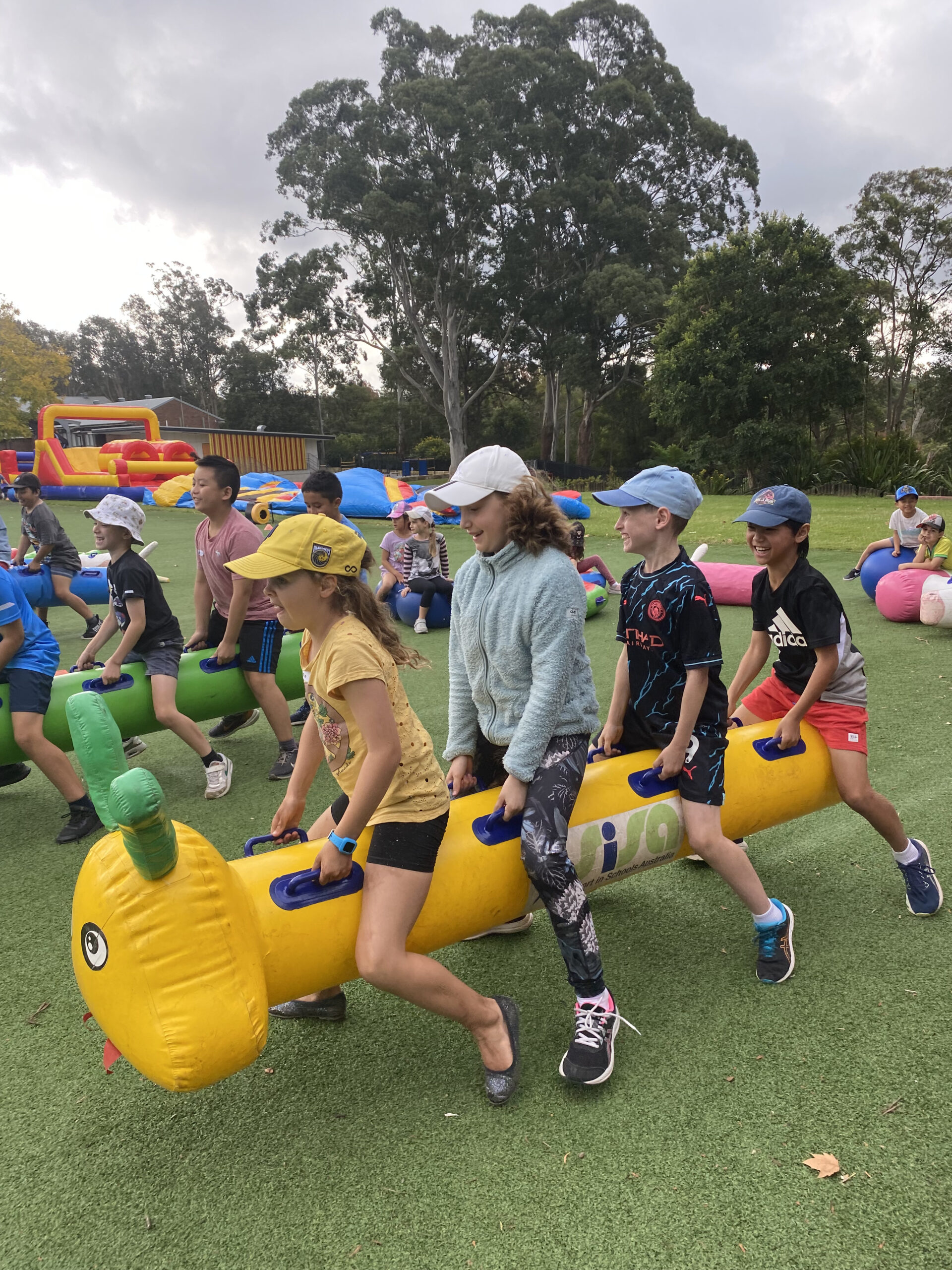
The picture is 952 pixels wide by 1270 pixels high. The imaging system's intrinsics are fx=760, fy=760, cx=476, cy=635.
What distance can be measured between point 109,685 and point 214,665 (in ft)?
2.11

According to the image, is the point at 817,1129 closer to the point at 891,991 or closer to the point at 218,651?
the point at 891,991

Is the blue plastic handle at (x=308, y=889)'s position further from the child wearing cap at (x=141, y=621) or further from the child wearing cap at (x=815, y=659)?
the child wearing cap at (x=141, y=621)

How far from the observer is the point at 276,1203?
211 centimetres

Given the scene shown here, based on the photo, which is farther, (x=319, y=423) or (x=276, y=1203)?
(x=319, y=423)

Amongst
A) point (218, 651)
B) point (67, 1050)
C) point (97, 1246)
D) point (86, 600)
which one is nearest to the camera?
point (97, 1246)

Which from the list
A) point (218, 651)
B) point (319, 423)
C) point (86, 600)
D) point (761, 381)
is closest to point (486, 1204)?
point (218, 651)

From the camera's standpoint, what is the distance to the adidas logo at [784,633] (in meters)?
3.10

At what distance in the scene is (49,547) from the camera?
886cm

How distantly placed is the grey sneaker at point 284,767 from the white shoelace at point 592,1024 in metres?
2.98

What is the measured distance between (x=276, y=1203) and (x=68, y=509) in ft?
84.9

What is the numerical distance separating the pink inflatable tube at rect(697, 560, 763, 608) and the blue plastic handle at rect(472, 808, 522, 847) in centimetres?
704

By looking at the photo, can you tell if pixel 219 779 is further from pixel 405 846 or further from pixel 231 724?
pixel 405 846

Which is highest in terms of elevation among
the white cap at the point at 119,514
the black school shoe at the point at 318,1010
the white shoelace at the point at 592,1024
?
the white cap at the point at 119,514

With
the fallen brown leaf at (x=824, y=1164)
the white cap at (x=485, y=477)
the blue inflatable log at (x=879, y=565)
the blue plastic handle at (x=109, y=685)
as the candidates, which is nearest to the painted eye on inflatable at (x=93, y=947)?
the white cap at (x=485, y=477)
